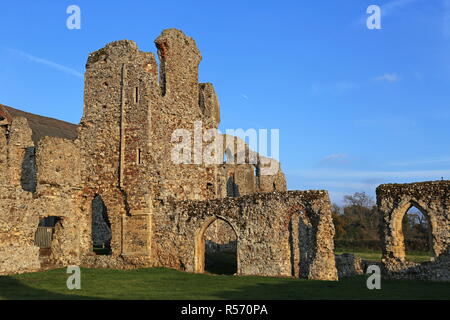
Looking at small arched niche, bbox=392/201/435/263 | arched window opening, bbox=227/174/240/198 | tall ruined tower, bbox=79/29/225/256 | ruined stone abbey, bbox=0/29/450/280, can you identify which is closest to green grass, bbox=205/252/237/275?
ruined stone abbey, bbox=0/29/450/280

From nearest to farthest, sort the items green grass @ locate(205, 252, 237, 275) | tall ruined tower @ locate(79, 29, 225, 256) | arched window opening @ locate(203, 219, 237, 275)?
tall ruined tower @ locate(79, 29, 225, 256) < green grass @ locate(205, 252, 237, 275) < arched window opening @ locate(203, 219, 237, 275)

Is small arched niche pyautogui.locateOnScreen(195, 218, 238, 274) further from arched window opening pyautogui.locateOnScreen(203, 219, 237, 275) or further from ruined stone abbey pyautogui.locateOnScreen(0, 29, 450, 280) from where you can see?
ruined stone abbey pyautogui.locateOnScreen(0, 29, 450, 280)

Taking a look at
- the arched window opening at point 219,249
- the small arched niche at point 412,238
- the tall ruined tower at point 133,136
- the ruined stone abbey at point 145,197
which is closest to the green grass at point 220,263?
the arched window opening at point 219,249

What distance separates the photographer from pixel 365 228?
5144cm

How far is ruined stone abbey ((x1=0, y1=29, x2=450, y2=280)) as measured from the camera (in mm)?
18250

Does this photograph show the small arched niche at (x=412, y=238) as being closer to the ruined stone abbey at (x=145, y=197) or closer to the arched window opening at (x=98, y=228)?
the ruined stone abbey at (x=145, y=197)

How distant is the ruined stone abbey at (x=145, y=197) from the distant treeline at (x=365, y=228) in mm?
6248

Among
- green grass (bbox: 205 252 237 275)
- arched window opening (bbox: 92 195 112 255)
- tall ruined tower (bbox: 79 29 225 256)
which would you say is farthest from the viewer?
arched window opening (bbox: 92 195 112 255)

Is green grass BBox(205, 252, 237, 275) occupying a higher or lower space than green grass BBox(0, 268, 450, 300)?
lower

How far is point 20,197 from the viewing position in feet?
60.6

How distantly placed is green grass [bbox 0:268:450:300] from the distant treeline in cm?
812
